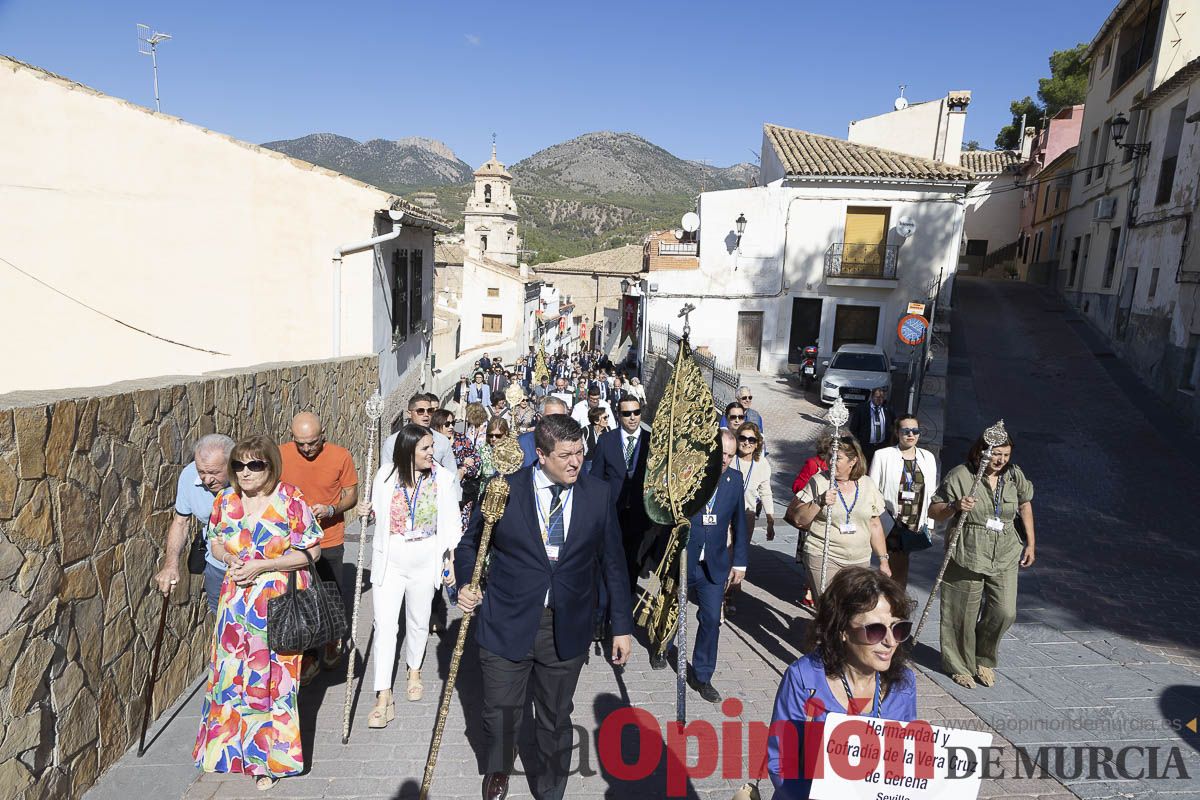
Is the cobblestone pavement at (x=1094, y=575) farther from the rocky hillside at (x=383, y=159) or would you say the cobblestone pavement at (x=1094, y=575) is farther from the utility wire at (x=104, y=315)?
the rocky hillside at (x=383, y=159)

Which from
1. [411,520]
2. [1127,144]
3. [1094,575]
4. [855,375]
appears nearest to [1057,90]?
[1127,144]

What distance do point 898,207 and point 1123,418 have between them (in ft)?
31.0

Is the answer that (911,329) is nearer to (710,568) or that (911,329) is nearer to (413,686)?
(710,568)

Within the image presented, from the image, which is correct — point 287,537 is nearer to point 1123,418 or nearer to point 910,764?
point 910,764

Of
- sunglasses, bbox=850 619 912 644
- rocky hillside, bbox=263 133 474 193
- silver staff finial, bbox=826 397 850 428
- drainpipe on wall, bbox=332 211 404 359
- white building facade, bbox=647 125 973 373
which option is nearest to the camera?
sunglasses, bbox=850 619 912 644

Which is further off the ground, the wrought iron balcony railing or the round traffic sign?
the wrought iron balcony railing

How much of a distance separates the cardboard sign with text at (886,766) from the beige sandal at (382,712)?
305cm

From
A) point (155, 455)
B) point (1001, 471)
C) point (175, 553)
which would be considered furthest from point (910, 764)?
point (155, 455)

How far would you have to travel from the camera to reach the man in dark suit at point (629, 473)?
5375 millimetres

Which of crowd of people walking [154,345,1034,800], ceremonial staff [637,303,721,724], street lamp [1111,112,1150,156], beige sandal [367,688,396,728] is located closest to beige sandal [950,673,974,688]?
crowd of people walking [154,345,1034,800]

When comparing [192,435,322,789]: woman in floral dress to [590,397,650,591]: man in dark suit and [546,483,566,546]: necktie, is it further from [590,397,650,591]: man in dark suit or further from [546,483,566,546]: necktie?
[590,397,650,591]: man in dark suit

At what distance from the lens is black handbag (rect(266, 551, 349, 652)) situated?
363 cm

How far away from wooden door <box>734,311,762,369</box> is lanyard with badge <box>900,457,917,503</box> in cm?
1736

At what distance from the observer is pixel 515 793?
389 centimetres
